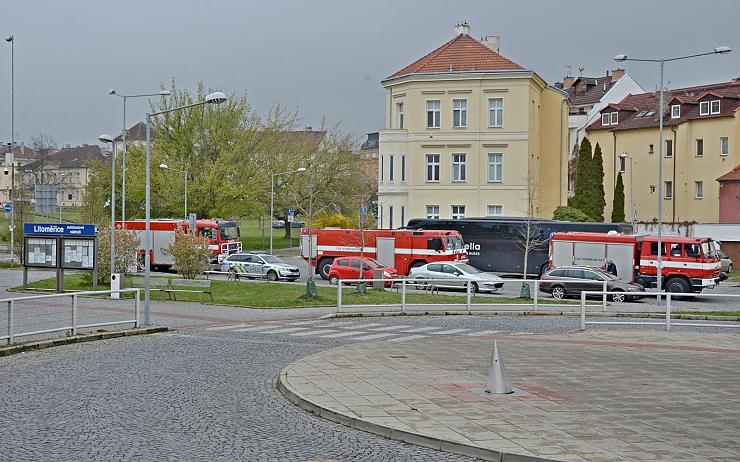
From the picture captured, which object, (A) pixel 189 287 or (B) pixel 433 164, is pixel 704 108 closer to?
(B) pixel 433 164

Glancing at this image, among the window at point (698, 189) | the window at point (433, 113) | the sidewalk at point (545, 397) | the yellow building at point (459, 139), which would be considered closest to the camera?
the sidewalk at point (545, 397)

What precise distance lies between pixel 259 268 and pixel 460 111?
61.6 feet

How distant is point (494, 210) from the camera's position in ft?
204

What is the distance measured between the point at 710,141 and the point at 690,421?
62.7 meters

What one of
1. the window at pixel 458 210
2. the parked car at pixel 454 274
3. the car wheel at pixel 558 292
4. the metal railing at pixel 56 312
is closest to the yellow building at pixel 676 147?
the window at pixel 458 210

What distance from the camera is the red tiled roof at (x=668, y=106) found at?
6938 centimetres

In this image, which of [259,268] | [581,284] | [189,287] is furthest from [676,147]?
[189,287]

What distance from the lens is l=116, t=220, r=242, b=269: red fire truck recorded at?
58.0 m

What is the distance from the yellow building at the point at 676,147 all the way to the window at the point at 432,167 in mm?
19531

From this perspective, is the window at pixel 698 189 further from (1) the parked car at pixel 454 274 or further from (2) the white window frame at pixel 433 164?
(1) the parked car at pixel 454 274

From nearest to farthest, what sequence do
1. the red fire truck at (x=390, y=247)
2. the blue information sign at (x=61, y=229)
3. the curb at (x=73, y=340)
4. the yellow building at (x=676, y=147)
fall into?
the curb at (x=73, y=340) → the blue information sign at (x=61, y=229) → the red fire truck at (x=390, y=247) → the yellow building at (x=676, y=147)

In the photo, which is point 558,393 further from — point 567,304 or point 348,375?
point 567,304

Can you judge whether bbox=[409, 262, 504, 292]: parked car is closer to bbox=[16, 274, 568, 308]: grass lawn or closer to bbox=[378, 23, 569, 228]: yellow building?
bbox=[16, 274, 568, 308]: grass lawn

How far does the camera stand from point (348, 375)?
631 inches
